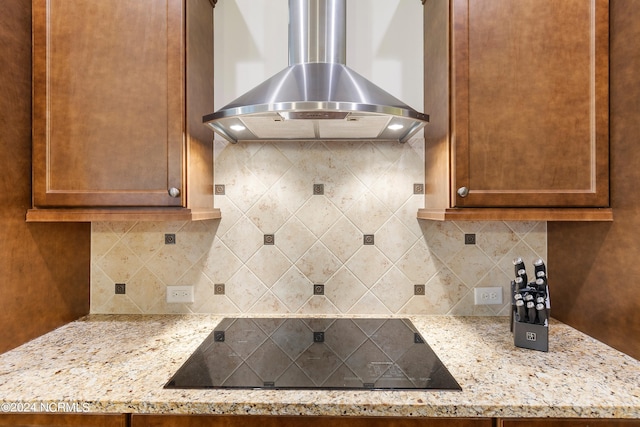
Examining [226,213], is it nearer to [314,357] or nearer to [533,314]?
[314,357]

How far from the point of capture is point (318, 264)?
165 cm

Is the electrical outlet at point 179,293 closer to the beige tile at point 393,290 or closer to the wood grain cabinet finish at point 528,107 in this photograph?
the beige tile at point 393,290

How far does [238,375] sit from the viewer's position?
1082mm

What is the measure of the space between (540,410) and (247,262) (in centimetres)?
119

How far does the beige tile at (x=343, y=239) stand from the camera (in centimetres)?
164

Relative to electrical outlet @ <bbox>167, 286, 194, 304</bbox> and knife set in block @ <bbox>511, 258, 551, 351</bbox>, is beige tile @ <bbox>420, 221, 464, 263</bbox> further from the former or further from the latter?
electrical outlet @ <bbox>167, 286, 194, 304</bbox>

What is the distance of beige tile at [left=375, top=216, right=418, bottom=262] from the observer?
1633 mm

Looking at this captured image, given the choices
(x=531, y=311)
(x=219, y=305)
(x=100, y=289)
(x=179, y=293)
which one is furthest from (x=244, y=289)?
(x=531, y=311)

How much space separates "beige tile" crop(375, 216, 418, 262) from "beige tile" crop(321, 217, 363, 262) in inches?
3.9

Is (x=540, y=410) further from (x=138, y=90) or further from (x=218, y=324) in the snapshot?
(x=138, y=90)

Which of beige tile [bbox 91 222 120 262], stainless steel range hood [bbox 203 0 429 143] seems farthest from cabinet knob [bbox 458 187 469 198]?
beige tile [bbox 91 222 120 262]

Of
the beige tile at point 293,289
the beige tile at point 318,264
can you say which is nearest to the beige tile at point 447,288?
the beige tile at point 318,264

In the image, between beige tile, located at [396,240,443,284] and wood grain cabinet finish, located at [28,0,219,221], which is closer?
wood grain cabinet finish, located at [28,0,219,221]

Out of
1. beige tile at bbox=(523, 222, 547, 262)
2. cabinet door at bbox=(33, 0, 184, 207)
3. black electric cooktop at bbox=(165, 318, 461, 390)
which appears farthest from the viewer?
beige tile at bbox=(523, 222, 547, 262)
